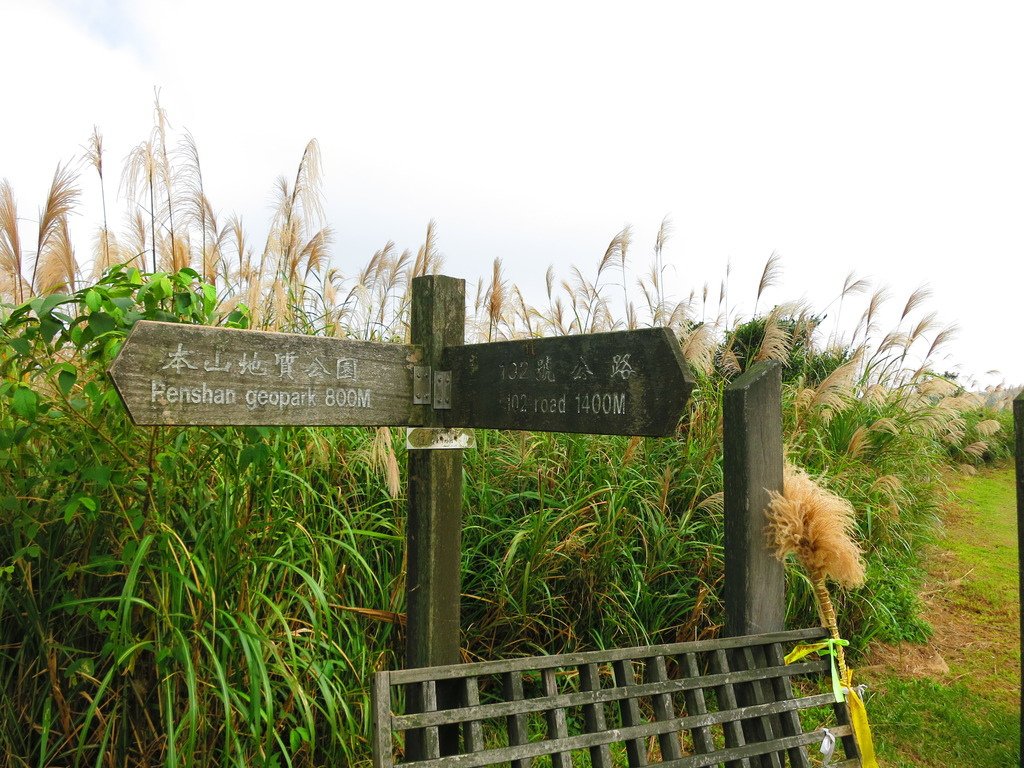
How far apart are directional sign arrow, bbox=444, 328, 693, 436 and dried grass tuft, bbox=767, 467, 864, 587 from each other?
2.91 ft

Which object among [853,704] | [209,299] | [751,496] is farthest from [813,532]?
[209,299]

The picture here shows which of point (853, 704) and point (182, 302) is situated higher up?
point (182, 302)

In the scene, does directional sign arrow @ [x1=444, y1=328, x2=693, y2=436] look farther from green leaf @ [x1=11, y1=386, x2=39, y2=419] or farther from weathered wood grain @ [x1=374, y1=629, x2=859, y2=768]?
green leaf @ [x1=11, y1=386, x2=39, y2=419]

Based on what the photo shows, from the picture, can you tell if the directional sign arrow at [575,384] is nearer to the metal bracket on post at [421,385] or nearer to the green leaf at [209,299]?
the metal bracket on post at [421,385]

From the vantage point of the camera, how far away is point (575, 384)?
1.99 m

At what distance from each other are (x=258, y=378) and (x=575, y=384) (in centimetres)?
80

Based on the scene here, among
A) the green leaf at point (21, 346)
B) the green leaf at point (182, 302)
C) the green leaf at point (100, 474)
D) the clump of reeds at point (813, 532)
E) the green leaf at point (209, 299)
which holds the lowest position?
the clump of reeds at point (813, 532)

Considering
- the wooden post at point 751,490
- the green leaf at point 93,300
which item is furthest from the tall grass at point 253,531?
the wooden post at point 751,490

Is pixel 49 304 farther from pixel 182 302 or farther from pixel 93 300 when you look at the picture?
pixel 182 302

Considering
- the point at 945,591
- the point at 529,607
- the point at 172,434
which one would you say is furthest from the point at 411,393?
the point at 945,591

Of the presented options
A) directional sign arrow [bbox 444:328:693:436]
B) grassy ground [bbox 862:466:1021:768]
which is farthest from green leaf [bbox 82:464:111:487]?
grassy ground [bbox 862:466:1021:768]

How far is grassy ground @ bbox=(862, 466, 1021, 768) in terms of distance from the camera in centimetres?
361

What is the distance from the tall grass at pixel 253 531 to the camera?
2268 mm

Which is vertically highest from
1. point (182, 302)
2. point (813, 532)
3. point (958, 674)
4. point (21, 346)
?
point (182, 302)
